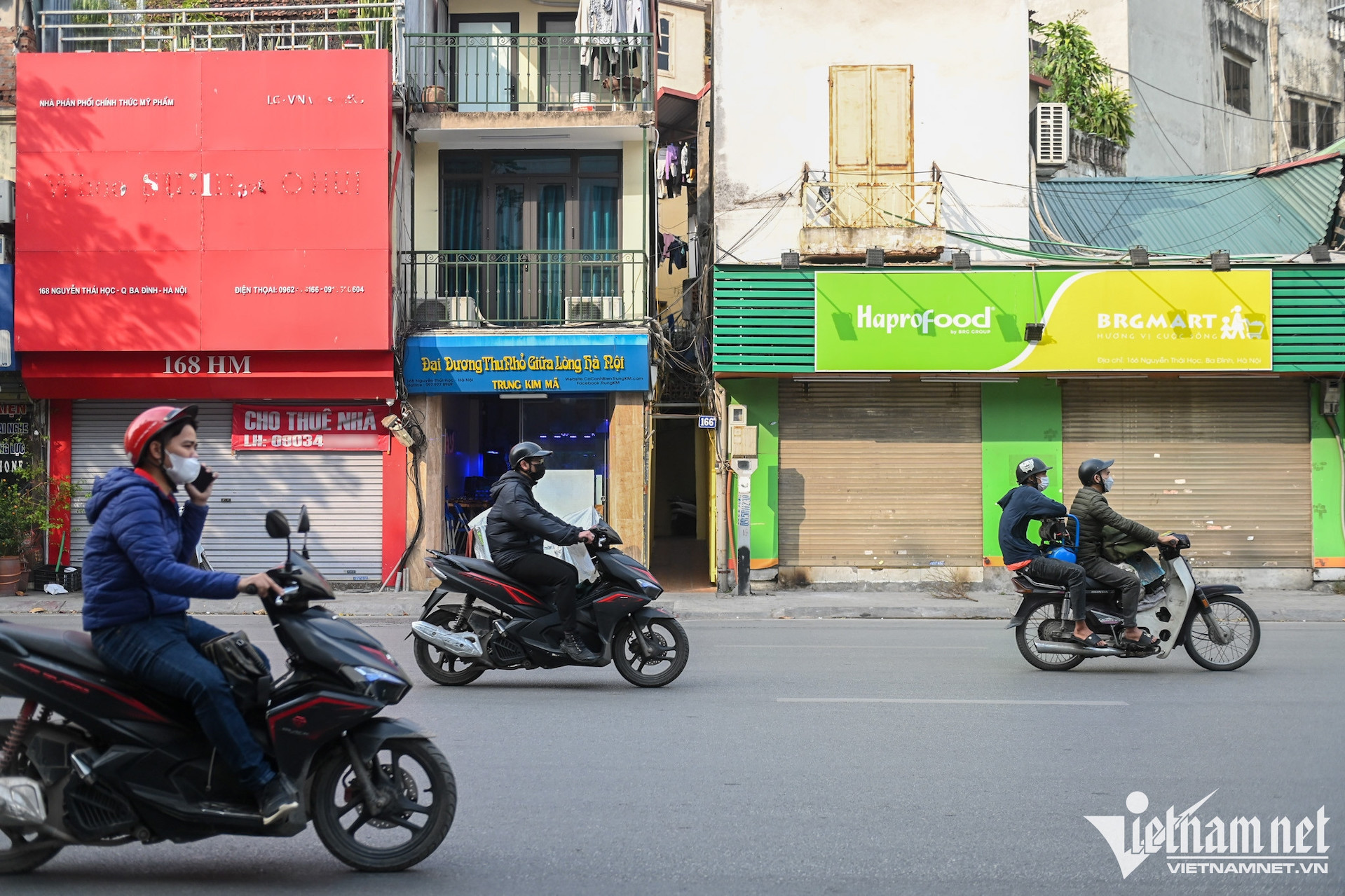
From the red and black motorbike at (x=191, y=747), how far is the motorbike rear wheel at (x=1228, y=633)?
721 centimetres

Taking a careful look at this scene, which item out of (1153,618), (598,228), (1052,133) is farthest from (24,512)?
(1052,133)

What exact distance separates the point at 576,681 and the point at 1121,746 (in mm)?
4145

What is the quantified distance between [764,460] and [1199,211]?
28.0 ft

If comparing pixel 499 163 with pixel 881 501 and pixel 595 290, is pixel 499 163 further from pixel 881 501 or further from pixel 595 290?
pixel 881 501

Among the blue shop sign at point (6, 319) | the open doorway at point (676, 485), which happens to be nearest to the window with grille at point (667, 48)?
the open doorway at point (676, 485)

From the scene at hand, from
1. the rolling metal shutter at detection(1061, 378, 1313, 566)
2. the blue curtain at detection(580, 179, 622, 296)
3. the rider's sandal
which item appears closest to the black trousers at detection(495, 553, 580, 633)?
the rider's sandal

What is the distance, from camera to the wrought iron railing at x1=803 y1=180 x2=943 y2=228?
18.0 m

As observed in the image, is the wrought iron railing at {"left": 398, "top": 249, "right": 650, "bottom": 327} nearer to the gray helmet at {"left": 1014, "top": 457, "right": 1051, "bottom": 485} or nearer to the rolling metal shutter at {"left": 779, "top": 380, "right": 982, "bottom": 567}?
the rolling metal shutter at {"left": 779, "top": 380, "right": 982, "bottom": 567}

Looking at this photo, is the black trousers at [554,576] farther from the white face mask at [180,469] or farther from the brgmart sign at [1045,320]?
the brgmart sign at [1045,320]

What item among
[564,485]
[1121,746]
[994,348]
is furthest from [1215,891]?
[564,485]

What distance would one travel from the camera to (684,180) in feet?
65.5

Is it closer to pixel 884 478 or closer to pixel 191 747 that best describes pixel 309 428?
pixel 884 478

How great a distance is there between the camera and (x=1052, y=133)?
2045 cm

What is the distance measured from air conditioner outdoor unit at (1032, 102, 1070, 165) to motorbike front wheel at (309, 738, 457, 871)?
59.4ft
